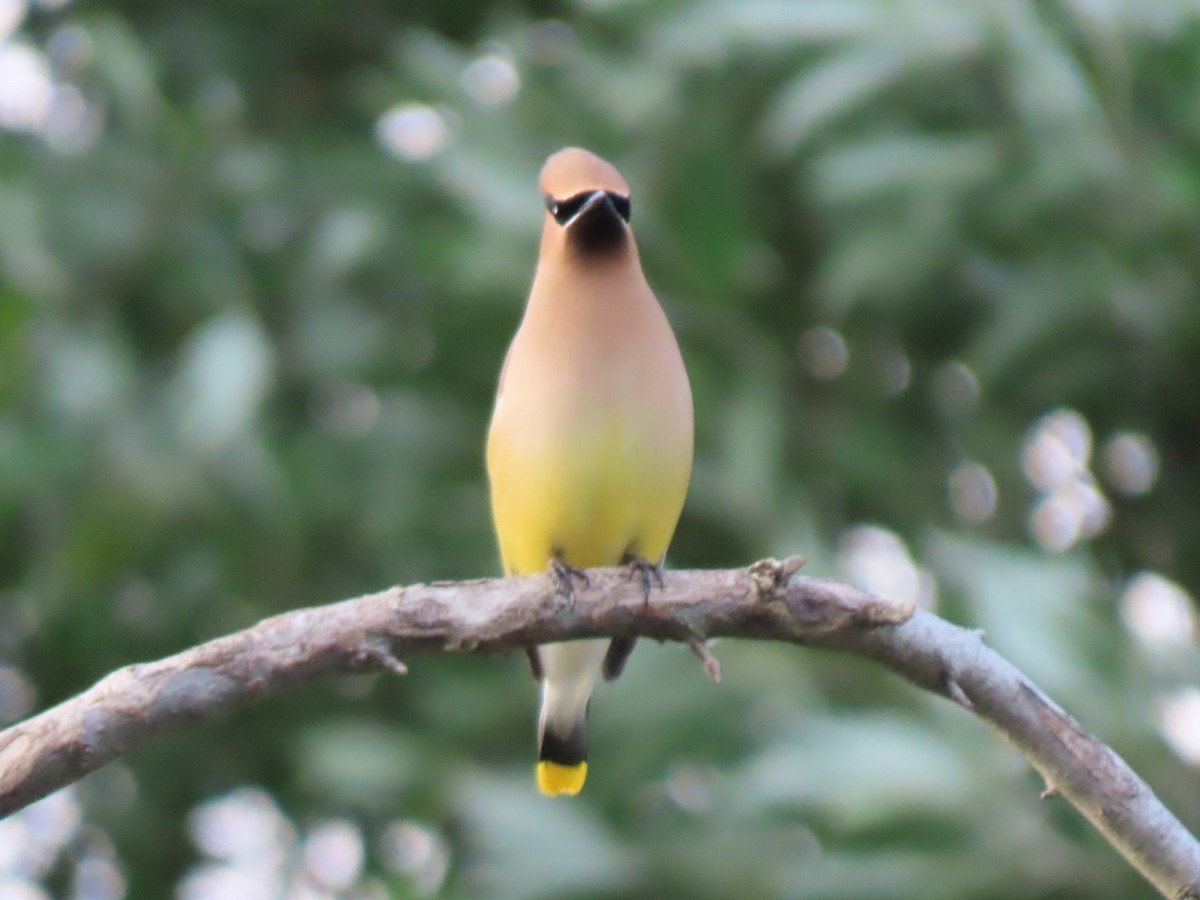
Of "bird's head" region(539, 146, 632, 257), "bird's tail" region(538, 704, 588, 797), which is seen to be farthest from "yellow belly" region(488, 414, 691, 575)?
"bird's tail" region(538, 704, 588, 797)

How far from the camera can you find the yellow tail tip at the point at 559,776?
4.21m

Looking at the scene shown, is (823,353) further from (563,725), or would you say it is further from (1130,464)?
(563,725)

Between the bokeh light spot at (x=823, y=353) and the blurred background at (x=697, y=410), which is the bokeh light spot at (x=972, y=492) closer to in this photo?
the blurred background at (x=697, y=410)

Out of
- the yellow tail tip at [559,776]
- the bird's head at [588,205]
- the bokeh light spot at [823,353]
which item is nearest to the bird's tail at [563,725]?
the yellow tail tip at [559,776]

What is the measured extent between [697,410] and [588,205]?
183 centimetres

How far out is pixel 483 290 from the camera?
17.0 ft

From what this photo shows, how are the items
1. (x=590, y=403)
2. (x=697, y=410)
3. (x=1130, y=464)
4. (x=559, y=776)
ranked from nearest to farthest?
(x=590, y=403)
(x=559, y=776)
(x=697, y=410)
(x=1130, y=464)

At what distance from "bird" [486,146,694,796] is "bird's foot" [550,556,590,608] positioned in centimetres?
45

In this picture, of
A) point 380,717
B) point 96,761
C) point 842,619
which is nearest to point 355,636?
point 96,761

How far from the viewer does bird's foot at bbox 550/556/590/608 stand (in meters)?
2.73

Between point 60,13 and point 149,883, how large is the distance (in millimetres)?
2994

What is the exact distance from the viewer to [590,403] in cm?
341

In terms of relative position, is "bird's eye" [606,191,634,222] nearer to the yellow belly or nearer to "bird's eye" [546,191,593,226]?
"bird's eye" [546,191,593,226]

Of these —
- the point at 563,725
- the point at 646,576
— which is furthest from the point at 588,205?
the point at 563,725
